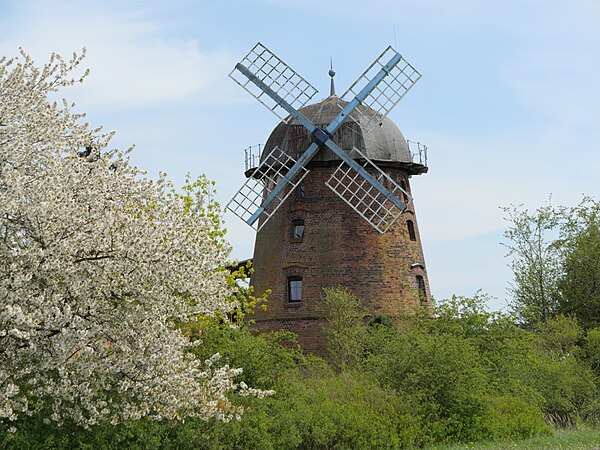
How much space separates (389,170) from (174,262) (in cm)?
1873

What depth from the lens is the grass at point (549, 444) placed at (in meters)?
15.2


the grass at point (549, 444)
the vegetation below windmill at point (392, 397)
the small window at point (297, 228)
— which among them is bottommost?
the grass at point (549, 444)

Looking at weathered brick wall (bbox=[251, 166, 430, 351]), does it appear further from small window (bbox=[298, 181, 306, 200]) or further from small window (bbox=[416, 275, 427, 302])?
small window (bbox=[416, 275, 427, 302])

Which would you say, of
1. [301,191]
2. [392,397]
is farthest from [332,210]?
[392,397]

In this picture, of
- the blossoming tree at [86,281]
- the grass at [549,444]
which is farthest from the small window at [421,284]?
the blossoming tree at [86,281]

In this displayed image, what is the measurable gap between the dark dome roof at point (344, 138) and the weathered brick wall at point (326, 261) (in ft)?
1.86

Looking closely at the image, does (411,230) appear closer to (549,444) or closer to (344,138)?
(344,138)

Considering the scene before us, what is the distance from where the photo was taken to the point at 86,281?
11.5 m

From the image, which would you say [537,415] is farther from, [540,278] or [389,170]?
[540,278]

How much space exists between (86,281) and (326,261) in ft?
58.1

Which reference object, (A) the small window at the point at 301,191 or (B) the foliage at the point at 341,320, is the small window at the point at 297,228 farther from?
(B) the foliage at the point at 341,320

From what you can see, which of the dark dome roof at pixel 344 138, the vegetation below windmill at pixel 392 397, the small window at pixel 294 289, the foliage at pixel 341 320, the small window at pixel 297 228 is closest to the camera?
the vegetation below windmill at pixel 392 397

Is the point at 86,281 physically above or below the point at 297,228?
below

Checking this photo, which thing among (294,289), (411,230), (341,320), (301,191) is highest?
(301,191)
